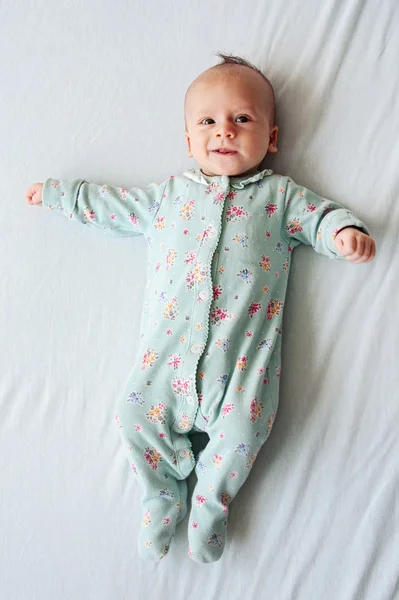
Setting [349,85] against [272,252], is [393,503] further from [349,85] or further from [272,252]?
[349,85]

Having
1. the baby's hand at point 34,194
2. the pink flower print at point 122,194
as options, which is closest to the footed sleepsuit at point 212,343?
the pink flower print at point 122,194

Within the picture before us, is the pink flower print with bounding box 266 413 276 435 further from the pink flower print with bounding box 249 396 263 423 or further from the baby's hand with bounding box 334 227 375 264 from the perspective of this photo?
the baby's hand with bounding box 334 227 375 264

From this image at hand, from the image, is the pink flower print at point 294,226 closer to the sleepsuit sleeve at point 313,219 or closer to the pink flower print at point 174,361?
the sleepsuit sleeve at point 313,219

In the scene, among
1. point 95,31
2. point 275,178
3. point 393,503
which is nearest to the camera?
point 393,503

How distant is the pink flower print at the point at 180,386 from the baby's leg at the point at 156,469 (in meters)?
0.06

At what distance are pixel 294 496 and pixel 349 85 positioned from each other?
853 mm

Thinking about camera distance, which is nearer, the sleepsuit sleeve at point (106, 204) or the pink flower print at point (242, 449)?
the pink flower print at point (242, 449)

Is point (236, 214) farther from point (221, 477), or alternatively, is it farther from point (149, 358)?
point (221, 477)

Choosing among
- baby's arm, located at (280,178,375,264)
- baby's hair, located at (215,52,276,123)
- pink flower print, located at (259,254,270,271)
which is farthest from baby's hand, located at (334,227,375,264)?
baby's hair, located at (215,52,276,123)

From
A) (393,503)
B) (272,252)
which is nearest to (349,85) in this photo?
(272,252)

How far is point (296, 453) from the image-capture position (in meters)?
1.17

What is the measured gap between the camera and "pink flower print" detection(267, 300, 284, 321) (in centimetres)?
119

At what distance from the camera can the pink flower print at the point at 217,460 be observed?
1.11 m

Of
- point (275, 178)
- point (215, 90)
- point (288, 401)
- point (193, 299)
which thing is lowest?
point (288, 401)
